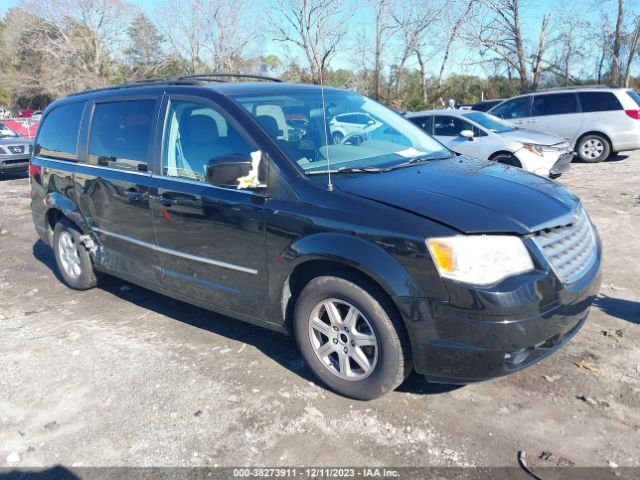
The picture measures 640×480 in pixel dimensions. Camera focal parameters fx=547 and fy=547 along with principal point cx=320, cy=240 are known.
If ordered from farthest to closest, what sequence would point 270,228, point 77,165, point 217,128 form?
1. point 77,165
2. point 217,128
3. point 270,228

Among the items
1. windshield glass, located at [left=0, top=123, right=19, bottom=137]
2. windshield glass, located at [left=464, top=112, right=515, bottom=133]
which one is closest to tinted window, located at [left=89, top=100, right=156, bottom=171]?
windshield glass, located at [left=464, top=112, right=515, bottom=133]

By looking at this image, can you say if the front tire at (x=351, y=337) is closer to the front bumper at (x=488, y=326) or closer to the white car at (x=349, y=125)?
the front bumper at (x=488, y=326)

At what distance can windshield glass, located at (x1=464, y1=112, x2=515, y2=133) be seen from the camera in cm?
1029

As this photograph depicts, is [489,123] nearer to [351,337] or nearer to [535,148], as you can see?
[535,148]

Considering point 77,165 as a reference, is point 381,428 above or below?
below

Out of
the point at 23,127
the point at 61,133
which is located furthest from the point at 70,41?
the point at 61,133

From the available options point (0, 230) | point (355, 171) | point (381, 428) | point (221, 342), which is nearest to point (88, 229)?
point (221, 342)

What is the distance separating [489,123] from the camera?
34.3 feet

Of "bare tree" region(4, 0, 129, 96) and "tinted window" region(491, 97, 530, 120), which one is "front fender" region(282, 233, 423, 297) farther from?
"bare tree" region(4, 0, 129, 96)

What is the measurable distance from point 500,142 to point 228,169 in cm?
753

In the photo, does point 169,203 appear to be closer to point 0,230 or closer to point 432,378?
point 432,378

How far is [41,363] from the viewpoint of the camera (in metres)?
4.05

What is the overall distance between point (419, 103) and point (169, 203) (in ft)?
96.8

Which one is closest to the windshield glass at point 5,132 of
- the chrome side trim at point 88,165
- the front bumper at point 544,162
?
the chrome side trim at point 88,165
